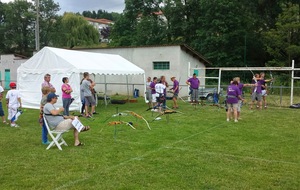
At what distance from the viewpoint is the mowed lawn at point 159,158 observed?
4988 millimetres

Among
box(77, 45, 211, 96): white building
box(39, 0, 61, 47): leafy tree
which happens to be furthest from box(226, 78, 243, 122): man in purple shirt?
box(39, 0, 61, 47): leafy tree

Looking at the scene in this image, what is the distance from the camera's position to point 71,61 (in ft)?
46.7

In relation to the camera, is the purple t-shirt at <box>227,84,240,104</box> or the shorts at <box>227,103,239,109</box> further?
the shorts at <box>227,103,239,109</box>

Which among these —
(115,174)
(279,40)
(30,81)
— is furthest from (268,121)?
(279,40)

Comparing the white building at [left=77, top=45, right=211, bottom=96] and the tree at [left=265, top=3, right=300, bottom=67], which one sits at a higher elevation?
the tree at [left=265, top=3, right=300, bottom=67]

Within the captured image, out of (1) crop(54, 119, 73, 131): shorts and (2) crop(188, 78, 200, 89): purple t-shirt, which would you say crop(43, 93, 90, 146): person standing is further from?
(2) crop(188, 78, 200, 89): purple t-shirt

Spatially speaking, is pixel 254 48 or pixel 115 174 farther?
pixel 254 48

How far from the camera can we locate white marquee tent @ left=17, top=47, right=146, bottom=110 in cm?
1401

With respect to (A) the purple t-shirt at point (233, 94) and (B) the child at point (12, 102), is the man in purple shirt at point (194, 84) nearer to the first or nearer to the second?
(A) the purple t-shirt at point (233, 94)

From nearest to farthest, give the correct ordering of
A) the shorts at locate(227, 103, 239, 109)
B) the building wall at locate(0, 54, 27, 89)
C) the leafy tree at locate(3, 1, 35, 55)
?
1. the shorts at locate(227, 103, 239, 109)
2. the building wall at locate(0, 54, 27, 89)
3. the leafy tree at locate(3, 1, 35, 55)

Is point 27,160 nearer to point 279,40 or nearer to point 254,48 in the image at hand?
point 279,40

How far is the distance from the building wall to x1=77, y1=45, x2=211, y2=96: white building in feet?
39.3

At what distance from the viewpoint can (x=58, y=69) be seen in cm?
1441

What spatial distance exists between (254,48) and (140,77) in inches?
→ 631
